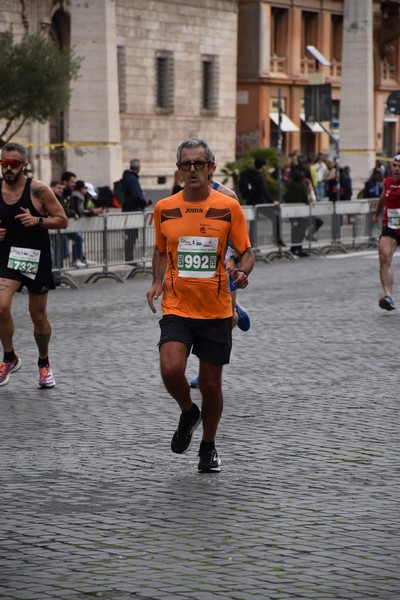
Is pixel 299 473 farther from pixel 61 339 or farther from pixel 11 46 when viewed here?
pixel 11 46

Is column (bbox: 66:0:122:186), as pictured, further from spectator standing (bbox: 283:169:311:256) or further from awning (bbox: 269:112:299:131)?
awning (bbox: 269:112:299:131)

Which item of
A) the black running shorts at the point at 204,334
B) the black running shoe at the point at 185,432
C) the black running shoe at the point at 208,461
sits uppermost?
the black running shorts at the point at 204,334

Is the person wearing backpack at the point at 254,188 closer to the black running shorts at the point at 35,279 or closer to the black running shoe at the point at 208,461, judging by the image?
the black running shorts at the point at 35,279

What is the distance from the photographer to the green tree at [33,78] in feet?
112

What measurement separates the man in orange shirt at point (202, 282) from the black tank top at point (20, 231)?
336 centimetres

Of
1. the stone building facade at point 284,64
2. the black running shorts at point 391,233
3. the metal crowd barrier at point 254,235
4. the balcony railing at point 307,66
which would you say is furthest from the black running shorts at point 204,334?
the balcony railing at point 307,66

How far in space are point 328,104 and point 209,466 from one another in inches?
941

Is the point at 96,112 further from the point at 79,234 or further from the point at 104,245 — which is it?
the point at 79,234

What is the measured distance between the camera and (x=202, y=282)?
A: 8.27 meters

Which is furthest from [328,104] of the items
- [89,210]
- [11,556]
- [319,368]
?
[11,556]

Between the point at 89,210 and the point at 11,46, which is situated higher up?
the point at 11,46

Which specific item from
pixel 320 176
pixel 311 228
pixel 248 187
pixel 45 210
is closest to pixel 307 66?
pixel 320 176

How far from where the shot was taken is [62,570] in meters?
6.11

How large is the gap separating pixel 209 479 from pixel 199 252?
3.83 feet
